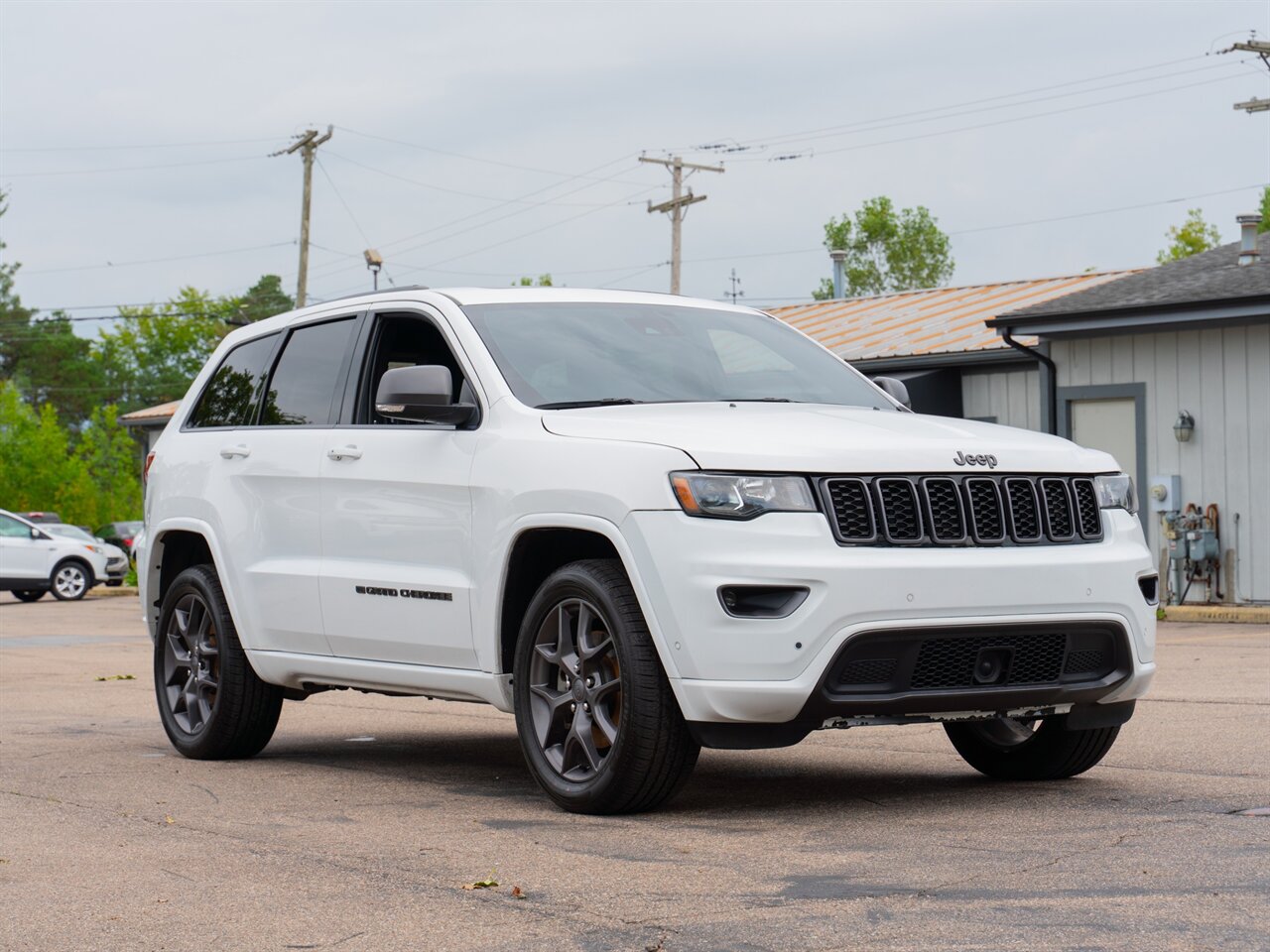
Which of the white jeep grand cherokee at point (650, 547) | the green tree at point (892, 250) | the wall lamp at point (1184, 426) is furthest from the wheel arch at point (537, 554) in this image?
the green tree at point (892, 250)

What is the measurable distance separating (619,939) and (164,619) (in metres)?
4.92

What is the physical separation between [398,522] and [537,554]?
27.5 inches

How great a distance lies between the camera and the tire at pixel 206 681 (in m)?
8.38

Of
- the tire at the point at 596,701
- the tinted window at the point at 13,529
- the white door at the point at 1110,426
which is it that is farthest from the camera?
the tinted window at the point at 13,529

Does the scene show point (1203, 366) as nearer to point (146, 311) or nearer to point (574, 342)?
point (574, 342)

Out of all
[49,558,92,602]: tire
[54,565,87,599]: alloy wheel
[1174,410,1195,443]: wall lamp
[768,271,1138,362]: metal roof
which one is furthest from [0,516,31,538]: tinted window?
[1174,410,1195,443]: wall lamp

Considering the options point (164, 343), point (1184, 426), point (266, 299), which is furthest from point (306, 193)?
point (266, 299)

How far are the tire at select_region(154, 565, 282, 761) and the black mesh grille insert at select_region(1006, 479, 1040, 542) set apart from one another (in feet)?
12.1

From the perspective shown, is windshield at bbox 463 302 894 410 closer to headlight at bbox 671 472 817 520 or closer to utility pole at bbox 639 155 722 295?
headlight at bbox 671 472 817 520

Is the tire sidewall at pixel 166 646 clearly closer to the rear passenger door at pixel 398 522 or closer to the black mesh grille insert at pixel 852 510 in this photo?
the rear passenger door at pixel 398 522

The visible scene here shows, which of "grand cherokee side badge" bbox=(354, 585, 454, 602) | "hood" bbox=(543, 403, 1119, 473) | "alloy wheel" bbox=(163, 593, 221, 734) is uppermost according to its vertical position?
"hood" bbox=(543, 403, 1119, 473)

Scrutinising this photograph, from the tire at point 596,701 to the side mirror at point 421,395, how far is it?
80 centimetres

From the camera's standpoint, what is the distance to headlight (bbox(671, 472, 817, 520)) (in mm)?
5945

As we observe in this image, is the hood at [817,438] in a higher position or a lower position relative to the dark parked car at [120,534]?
higher
